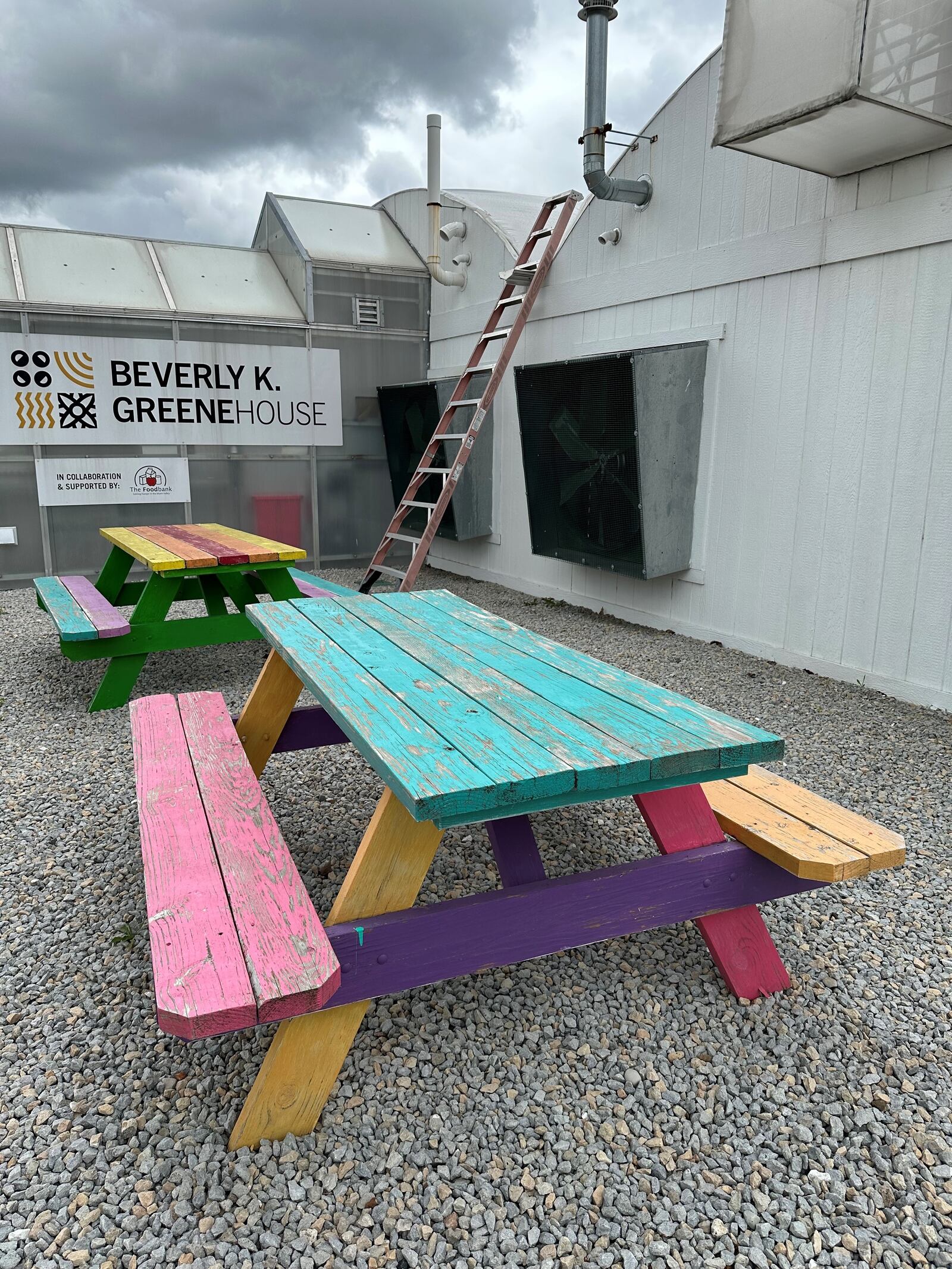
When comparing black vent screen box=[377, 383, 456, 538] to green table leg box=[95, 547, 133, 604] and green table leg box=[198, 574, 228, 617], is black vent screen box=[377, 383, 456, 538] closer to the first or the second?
green table leg box=[198, 574, 228, 617]

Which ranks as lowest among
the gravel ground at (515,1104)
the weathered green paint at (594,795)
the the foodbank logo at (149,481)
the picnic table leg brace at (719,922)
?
the gravel ground at (515,1104)

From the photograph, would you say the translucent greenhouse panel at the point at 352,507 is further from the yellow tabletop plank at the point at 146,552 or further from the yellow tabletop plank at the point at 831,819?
the yellow tabletop plank at the point at 831,819

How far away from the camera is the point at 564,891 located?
1699mm

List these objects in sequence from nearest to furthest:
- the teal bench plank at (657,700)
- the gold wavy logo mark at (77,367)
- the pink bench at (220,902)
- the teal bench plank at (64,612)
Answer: the pink bench at (220,902)
the teal bench plank at (657,700)
the teal bench plank at (64,612)
the gold wavy logo mark at (77,367)

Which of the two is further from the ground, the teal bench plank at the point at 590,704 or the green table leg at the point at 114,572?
the teal bench plank at the point at 590,704

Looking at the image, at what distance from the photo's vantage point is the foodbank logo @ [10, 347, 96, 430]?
22.2ft

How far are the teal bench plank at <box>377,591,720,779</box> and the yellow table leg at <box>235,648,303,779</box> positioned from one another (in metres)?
0.47

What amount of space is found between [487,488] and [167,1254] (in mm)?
6295

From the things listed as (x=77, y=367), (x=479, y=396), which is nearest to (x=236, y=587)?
(x=479, y=396)

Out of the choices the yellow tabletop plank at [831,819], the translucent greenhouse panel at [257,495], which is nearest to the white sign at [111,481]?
the translucent greenhouse panel at [257,495]

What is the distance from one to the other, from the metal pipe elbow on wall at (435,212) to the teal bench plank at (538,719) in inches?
231

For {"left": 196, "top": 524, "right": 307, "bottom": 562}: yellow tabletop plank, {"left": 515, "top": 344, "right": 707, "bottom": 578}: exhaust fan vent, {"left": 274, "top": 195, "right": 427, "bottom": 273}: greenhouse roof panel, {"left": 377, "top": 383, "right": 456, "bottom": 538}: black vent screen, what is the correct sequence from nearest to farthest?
{"left": 196, "top": 524, "right": 307, "bottom": 562}: yellow tabletop plank, {"left": 515, "top": 344, "right": 707, "bottom": 578}: exhaust fan vent, {"left": 377, "top": 383, "right": 456, "bottom": 538}: black vent screen, {"left": 274, "top": 195, "right": 427, "bottom": 273}: greenhouse roof panel

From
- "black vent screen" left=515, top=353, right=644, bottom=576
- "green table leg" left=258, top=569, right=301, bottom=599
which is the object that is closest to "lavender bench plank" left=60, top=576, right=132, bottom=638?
"green table leg" left=258, top=569, right=301, bottom=599

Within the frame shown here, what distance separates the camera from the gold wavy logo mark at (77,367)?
6.87 metres
